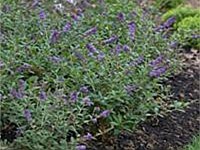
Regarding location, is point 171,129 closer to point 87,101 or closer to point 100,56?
point 100,56

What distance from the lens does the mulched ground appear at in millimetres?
3789

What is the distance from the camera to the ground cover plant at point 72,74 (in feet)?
10.7

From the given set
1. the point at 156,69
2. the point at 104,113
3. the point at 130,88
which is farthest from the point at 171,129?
the point at 104,113

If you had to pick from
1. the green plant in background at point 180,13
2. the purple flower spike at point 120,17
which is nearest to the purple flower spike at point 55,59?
the purple flower spike at point 120,17

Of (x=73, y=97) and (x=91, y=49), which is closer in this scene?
(x=73, y=97)

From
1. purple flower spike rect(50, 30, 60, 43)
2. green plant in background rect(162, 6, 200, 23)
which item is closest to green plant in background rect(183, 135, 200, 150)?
purple flower spike rect(50, 30, 60, 43)

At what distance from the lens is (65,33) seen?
163 inches

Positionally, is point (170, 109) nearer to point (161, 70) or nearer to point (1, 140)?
point (161, 70)

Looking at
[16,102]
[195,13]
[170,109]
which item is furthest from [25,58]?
[195,13]

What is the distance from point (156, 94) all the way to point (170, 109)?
413mm

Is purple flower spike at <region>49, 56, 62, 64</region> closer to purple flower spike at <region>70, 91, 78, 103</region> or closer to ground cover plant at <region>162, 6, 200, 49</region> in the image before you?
purple flower spike at <region>70, 91, 78, 103</region>

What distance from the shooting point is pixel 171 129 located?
4.11 metres

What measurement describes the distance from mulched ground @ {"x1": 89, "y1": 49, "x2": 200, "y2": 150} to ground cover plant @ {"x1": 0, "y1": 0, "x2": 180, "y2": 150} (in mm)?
106

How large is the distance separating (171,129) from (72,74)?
0.86 metres
